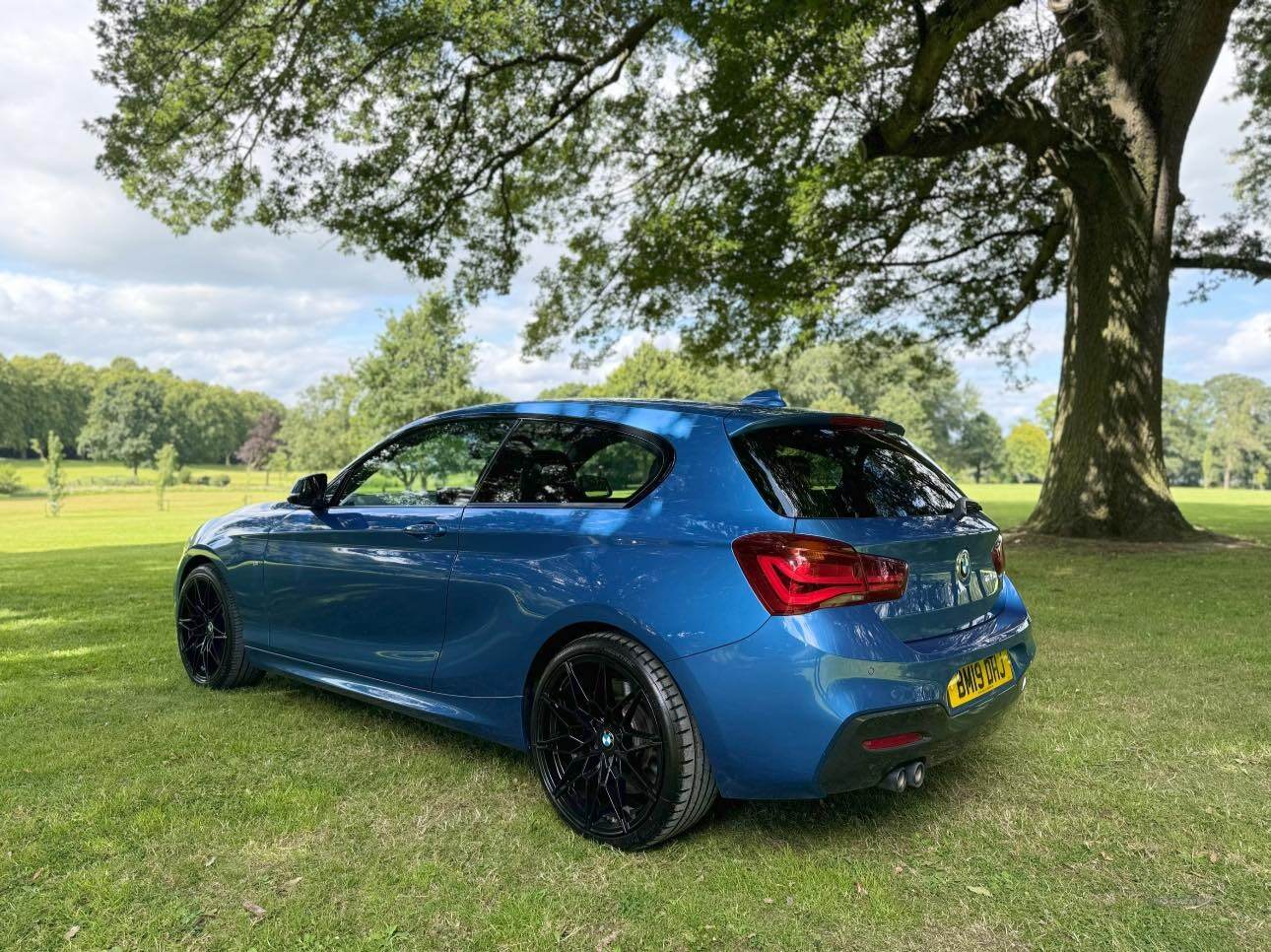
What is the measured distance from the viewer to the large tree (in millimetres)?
11477

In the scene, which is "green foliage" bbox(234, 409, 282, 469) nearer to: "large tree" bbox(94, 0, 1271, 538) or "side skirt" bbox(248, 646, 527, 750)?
"large tree" bbox(94, 0, 1271, 538)

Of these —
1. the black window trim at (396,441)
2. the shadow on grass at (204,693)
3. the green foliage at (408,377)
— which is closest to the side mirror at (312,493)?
the black window trim at (396,441)

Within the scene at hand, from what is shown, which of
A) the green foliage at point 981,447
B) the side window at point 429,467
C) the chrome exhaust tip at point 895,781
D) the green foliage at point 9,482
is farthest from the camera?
the green foliage at point 981,447

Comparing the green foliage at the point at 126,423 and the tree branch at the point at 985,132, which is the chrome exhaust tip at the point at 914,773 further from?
the green foliage at the point at 126,423

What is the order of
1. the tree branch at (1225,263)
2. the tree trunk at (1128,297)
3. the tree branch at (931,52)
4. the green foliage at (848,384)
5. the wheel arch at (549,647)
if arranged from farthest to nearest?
the green foliage at (848,384)
the tree branch at (1225,263)
the tree trunk at (1128,297)
the tree branch at (931,52)
the wheel arch at (549,647)

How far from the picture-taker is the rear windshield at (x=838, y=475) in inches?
116

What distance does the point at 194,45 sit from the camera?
11.7 metres

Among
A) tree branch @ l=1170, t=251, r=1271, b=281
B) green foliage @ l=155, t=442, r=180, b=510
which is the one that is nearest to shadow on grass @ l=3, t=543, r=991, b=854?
tree branch @ l=1170, t=251, r=1271, b=281

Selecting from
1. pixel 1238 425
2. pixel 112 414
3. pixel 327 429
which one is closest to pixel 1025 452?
pixel 1238 425

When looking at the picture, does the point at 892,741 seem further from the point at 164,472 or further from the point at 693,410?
the point at 164,472

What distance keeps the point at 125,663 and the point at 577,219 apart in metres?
12.7

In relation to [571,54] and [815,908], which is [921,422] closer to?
[571,54]

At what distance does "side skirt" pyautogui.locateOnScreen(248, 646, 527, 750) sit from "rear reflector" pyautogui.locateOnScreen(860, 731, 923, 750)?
1.33 m

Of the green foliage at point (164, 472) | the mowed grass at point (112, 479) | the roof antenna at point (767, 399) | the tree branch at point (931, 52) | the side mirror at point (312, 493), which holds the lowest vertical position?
the mowed grass at point (112, 479)
